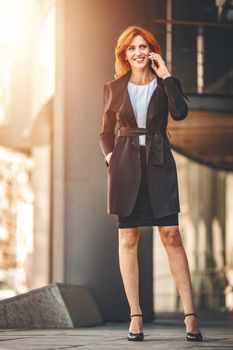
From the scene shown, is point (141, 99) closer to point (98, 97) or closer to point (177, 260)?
point (177, 260)

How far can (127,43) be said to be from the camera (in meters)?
6.43

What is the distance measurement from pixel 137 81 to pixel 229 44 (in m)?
5.02

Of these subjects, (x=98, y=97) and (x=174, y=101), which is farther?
(x=98, y=97)

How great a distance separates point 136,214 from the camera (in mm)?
6375

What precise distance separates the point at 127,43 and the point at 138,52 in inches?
3.9

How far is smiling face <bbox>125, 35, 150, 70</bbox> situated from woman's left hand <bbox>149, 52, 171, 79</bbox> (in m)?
0.04

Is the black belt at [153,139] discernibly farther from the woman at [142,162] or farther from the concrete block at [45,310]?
the concrete block at [45,310]

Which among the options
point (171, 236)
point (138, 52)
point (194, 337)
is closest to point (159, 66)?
point (138, 52)

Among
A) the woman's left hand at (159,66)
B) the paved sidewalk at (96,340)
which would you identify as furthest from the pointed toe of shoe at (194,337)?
the woman's left hand at (159,66)

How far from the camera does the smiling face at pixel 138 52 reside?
6395 millimetres

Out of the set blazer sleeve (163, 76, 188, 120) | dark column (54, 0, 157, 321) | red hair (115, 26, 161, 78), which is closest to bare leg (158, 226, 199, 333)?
→ blazer sleeve (163, 76, 188, 120)

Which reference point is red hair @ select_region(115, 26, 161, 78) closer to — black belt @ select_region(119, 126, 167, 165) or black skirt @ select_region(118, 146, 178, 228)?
black belt @ select_region(119, 126, 167, 165)

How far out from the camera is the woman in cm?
630

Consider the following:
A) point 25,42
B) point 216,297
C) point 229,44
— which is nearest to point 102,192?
point 229,44
